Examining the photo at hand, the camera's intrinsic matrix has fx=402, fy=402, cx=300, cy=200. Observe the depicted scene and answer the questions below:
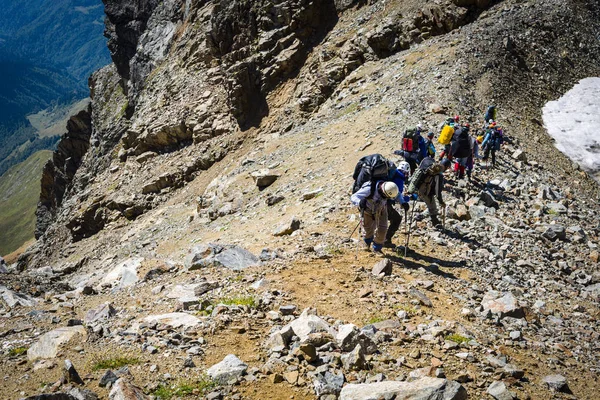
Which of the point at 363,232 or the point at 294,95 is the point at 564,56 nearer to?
the point at 294,95

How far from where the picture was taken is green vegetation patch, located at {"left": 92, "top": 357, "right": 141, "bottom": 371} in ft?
19.7

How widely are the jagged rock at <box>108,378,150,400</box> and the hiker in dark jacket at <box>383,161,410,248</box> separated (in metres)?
7.03

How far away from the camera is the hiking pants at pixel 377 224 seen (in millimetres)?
10156

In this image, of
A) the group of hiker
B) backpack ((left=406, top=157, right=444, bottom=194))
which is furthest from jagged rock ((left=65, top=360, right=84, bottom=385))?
backpack ((left=406, top=157, right=444, bottom=194))

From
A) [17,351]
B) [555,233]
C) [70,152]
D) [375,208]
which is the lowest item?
[555,233]

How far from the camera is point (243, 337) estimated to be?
6816 millimetres

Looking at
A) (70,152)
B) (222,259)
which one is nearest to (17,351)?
(222,259)

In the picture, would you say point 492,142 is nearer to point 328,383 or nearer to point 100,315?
point 328,383

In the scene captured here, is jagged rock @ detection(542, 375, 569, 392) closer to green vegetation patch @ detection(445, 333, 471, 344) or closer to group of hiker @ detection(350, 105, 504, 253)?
green vegetation patch @ detection(445, 333, 471, 344)

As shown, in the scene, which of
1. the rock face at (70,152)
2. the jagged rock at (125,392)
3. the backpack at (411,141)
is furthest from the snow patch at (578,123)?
the rock face at (70,152)

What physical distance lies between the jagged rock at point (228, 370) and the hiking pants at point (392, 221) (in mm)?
6142

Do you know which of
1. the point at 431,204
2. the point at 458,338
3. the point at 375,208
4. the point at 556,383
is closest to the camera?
the point at 556,383

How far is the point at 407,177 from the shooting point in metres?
11.7

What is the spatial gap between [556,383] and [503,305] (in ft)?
7.33
